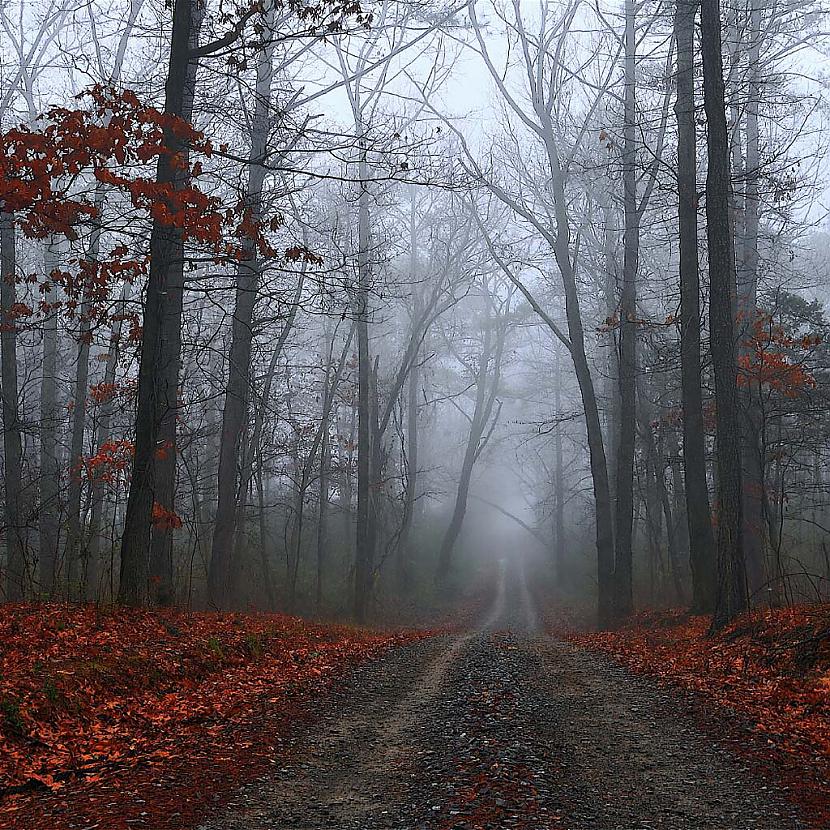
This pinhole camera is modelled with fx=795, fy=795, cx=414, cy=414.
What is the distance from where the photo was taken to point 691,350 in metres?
15.4

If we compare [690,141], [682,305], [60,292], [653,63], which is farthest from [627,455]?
[60,292]

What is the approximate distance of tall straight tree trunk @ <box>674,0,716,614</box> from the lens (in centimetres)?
1497

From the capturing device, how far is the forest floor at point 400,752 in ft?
16.4

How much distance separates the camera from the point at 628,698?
8.63 meters

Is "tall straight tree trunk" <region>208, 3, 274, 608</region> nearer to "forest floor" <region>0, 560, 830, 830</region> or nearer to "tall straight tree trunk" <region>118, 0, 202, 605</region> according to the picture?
"tall straight tree trunk" <region>118, 0, 202, 605</region>

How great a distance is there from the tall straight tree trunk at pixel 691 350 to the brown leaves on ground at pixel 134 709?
718 cm

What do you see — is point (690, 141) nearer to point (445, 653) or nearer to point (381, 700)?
point (445, 653)

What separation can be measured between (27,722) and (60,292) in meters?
32.4

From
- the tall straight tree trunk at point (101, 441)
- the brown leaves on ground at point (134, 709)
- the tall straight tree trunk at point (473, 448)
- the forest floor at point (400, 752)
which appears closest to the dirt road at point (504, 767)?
the forest floor at point (400, 752)

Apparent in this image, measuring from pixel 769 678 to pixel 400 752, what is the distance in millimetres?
4293

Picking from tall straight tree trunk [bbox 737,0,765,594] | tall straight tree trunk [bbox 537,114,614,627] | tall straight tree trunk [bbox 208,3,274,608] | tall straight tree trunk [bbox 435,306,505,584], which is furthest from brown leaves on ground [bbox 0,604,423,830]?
tall straight tree trunk [bbox 435,306,505,584]

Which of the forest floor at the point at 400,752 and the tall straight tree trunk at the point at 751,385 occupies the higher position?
the tall straight tree trunk at the point at 751,385

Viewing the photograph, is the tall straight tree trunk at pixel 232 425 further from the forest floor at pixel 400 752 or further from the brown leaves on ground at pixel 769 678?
the brown leaves on ground at pixel 769 678

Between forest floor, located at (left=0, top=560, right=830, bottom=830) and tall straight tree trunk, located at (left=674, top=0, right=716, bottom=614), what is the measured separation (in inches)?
175
